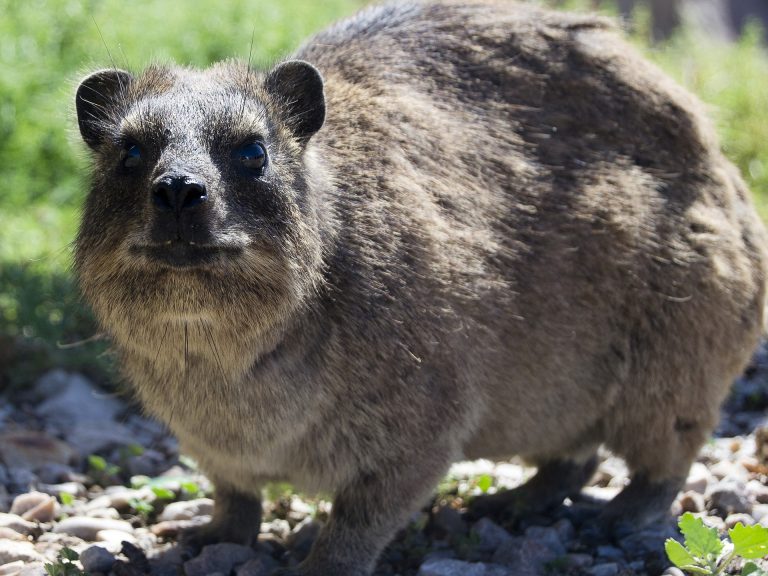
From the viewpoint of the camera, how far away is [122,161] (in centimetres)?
500

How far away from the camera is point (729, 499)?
6156mm

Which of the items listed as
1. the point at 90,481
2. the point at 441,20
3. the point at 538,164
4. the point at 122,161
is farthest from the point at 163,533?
the point at 441,20

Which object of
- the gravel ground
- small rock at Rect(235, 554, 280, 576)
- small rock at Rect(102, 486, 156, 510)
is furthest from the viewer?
small rock at Rect(102, 486, 156, 510)

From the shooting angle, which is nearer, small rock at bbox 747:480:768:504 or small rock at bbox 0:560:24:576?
small rock at bbox 0:560:24:576

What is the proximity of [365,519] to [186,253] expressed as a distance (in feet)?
5.13

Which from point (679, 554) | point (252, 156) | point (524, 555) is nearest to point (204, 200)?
point (252, 156)

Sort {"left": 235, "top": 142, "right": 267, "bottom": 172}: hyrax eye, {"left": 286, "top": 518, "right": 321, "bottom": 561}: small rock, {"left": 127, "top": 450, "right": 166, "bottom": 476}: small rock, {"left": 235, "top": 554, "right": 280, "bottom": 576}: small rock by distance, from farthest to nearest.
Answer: {"left": 127, "top": 450, "right": 166, "bottom": 476}: small rock
{"left": 286, "top": 518, "right": 321, "bottom": 561}: small rock
{"left": 235, "top": 554, "right": 280, "bottom": 576}: small rock
{"left": 235, "top": 142, "right": 267, "bottom": 172}: hyrax eye

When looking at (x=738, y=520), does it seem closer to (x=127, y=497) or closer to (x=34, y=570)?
(x=127, y=497)

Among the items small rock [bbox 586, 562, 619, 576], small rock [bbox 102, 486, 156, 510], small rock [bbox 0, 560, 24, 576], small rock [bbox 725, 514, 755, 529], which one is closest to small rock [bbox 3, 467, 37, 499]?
small rock [bbox 102, 486, 156, 510]

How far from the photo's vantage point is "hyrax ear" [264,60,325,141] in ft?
17.3

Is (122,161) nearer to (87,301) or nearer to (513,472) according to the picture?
(87,301)

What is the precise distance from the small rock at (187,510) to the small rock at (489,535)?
4.76 ft

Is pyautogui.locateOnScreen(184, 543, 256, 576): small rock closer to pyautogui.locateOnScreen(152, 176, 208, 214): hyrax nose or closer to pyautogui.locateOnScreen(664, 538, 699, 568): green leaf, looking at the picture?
pyautogui.locateOnScreen(152, 176, 208, 214): hyrax nose

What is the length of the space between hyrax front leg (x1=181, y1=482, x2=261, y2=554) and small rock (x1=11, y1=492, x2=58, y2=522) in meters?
0.69
